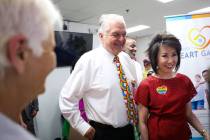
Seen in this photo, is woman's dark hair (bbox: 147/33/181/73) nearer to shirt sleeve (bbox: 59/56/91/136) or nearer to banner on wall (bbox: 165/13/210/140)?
shirt sleeve (bbox: 59/56/91/136)

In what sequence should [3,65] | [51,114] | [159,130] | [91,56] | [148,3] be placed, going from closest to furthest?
1. [3,65]
2. [159,130]
3. [91,56]
4. [51,114]
5. [148,3]

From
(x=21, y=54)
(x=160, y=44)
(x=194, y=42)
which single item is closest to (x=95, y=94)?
(x=160, y=44)

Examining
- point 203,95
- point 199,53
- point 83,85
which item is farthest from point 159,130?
point 199,53

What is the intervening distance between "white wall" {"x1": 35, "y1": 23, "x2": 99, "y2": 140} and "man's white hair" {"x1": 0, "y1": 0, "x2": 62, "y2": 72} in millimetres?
3446

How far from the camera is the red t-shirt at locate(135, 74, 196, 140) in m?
1.87

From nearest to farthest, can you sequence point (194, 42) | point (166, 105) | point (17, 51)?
point (17, 51) < point (166, 105) < point (194, 42)

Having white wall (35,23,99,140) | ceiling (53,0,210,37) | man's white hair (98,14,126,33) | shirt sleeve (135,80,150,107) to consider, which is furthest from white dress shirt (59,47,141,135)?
ceiling (53,0,210,37)

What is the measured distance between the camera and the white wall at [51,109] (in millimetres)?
4008

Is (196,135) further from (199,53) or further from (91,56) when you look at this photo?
(91,56)

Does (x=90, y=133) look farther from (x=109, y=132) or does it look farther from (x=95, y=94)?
(x=95, y=94)

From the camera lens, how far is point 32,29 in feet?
2.02

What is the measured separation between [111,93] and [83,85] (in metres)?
0.22

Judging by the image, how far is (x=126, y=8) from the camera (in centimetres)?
689

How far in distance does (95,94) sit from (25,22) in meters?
1.40
